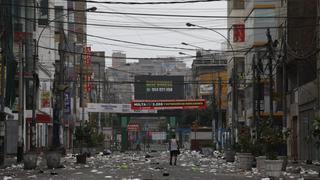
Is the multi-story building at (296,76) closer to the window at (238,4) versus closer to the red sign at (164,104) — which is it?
the red sign at (164,104)

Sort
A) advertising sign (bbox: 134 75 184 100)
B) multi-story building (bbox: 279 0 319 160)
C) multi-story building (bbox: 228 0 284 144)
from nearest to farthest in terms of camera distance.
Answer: multi-story building (bbox: 279 0 319 160) < multi-story building (bbox: 228 0 284 144) < advertising sign (bbox: 134 75 184 100)

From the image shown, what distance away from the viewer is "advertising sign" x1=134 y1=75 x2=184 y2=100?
347ft

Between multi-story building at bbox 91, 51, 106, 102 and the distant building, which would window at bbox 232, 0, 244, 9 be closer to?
the distant building

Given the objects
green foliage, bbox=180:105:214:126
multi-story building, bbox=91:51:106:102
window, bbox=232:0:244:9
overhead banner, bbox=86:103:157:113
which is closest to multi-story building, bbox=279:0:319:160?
overhead banner, bbox=86:103:157:113

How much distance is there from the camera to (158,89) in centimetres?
10675

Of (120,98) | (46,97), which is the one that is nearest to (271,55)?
(46,97)

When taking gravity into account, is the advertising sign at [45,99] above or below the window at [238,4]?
below

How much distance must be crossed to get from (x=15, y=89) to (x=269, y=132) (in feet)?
91.8

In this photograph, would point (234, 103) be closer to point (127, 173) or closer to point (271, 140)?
point (127, 173)

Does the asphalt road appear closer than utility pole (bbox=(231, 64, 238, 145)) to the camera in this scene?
Yes

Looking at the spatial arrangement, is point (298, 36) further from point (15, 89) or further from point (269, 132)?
point (269, 132)

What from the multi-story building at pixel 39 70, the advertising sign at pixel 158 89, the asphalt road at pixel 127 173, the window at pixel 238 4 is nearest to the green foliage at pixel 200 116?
the advertising sign at pixel 158 89

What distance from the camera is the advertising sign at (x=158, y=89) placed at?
10562 centimetres

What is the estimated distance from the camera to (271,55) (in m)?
41.6
